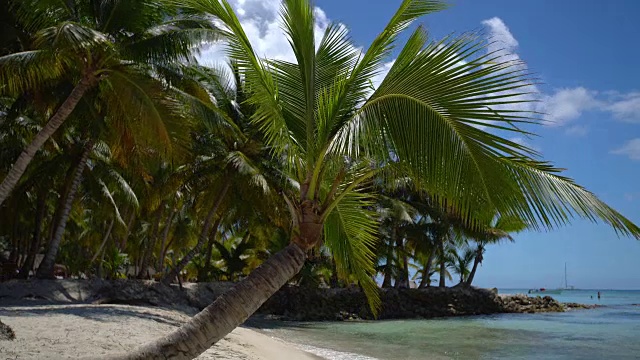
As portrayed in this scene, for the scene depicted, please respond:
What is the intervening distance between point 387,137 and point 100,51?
314 inches

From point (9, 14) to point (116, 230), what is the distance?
17.0 metres

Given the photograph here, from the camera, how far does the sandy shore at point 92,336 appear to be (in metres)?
5.56

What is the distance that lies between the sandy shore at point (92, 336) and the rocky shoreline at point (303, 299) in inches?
131

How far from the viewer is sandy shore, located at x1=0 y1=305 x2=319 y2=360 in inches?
219

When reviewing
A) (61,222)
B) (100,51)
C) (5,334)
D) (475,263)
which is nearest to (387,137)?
(5,334)

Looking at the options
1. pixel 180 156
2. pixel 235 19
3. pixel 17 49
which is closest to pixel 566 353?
pixel 180 156

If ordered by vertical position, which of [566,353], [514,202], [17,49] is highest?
[17,49]

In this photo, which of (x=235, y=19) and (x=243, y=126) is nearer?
(x=235, y=19)

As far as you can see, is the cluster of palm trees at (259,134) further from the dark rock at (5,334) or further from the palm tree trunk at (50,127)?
the dark rock at (5,334)

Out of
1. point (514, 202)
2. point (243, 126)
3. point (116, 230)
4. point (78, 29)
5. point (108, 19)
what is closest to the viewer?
point (514, 202)

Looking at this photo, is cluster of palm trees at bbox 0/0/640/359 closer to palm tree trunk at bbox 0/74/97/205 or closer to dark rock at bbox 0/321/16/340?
palm tree trunk at bbox 0/74/97/205

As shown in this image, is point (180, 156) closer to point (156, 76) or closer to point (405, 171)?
point (156, 76)

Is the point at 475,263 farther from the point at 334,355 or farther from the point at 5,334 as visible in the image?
the point at 5,334

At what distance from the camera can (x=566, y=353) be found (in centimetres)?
1496
